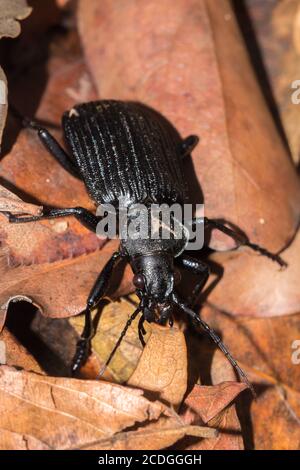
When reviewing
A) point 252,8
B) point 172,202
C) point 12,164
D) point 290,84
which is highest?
point 252,8

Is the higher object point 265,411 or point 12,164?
point 12,164

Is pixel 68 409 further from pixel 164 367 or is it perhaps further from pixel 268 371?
pixel 268 371

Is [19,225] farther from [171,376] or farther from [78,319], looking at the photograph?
[171,376]

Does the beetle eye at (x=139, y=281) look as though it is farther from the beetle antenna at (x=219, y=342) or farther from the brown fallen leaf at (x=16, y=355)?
the brown fallen leaf at (x=16, y=355)

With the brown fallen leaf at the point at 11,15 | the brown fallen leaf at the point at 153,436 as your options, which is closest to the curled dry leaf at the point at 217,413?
the brown fallen leaf at the point at 153,436

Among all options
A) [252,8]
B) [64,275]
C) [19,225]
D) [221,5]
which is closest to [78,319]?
[64,275]

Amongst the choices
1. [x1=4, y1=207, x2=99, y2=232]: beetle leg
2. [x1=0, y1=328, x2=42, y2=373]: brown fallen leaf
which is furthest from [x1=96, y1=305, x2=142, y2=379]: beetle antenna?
[x1=4, y1=207, x2=99, y2=232]: beetle leg

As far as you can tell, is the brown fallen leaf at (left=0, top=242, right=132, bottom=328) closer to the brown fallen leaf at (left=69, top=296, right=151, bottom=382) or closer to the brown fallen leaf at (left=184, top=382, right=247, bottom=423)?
the brown fallen leaf at (left=69, top=296, right=151, bottom=382)
